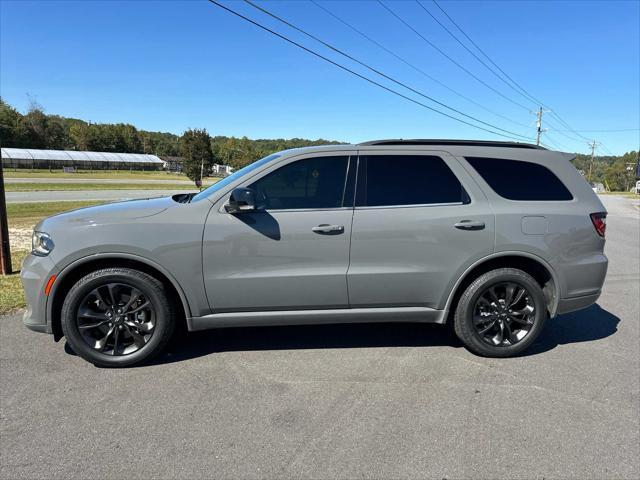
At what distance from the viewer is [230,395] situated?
128 inches

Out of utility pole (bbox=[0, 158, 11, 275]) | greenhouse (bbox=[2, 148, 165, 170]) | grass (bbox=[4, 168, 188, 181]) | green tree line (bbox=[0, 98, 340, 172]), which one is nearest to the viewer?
utility pole (bbox=[0, 158, 11, 275])

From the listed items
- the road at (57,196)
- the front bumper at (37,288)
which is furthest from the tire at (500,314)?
the road at (57,196)

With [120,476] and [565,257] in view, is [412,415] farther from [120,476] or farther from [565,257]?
[565,257]

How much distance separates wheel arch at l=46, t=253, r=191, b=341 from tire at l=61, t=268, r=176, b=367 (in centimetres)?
7

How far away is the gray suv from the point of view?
354 cm

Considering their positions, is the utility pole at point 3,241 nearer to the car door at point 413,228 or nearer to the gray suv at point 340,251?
the gray suv at point 340,251

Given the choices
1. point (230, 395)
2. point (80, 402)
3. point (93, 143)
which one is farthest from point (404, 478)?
point (93, 143)

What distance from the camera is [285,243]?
3.59 m

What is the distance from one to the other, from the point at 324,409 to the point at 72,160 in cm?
9346

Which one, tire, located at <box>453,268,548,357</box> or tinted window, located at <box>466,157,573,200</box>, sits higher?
tinted window, located at <box>466,157,573,200</box>

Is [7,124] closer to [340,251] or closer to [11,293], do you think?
[11,293]

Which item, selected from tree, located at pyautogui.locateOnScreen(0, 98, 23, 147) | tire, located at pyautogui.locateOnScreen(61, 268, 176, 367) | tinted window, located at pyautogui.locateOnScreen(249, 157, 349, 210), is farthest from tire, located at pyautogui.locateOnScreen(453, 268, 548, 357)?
tree, located at pyautogui.locateOnScreen(0, 98, 23, 147)

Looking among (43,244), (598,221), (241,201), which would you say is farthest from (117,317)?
(598,221)

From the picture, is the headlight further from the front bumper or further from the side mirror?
the side mirror
